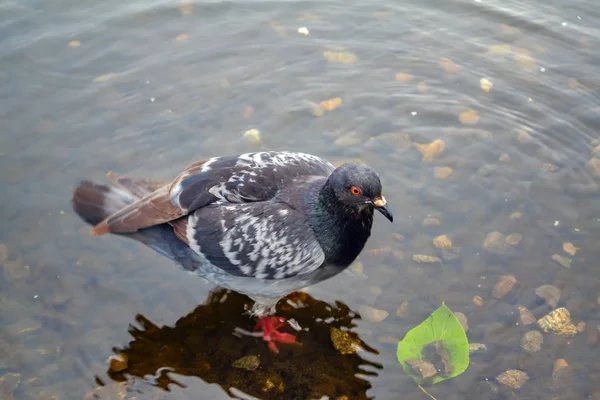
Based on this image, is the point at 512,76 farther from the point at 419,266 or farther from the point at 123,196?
the point at 123,196

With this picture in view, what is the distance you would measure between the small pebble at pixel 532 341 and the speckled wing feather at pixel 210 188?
8.13 feet

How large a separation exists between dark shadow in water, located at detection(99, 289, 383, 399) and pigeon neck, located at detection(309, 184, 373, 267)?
0.93 meters

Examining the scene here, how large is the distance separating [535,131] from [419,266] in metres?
2.60

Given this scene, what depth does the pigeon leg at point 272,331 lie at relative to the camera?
5973 millimetres

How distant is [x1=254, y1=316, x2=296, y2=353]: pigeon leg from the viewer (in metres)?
5.97

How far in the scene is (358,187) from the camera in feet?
17.2

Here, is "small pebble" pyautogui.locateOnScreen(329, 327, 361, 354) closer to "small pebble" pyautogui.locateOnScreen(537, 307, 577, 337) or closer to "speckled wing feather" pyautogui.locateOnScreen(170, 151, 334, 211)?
"speckled wing feather" pyautogui.locateOnScreen(170, 151, 334, 211)

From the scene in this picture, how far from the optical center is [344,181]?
5277 millimetres

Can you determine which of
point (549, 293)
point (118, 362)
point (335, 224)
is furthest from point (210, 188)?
point (549, 293)

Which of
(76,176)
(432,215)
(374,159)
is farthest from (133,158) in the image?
(432,215)

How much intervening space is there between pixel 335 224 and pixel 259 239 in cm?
67

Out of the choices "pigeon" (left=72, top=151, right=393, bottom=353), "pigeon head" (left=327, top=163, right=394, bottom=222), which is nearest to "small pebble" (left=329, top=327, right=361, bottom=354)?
"pigeon" (left=72, top=151, right=393, bottom=353)

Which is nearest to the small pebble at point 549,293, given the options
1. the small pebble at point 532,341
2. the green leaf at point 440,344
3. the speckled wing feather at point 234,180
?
the small pebble at point 532,341

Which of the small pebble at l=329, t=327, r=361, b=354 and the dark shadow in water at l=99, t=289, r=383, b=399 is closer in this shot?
the dark shadow in water at l=99, t=289, r=383, b=399
